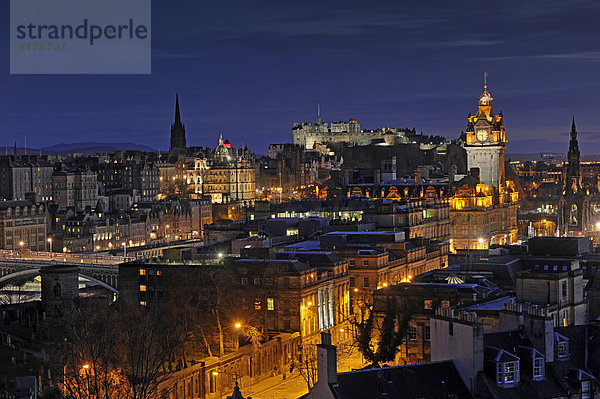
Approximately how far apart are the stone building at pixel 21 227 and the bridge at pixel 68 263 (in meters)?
28.5

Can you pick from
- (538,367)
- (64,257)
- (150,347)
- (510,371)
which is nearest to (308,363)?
(150,347)

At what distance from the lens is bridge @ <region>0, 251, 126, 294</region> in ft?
330

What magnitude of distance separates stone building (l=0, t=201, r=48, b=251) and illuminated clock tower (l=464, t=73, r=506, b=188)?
2561 inches

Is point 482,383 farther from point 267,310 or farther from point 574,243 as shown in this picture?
point 574,243

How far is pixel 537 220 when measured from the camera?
7441 inches

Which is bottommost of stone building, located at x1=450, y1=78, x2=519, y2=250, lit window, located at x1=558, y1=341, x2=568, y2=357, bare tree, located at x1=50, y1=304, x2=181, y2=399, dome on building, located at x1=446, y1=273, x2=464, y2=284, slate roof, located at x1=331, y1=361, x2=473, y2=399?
bare tree, located at x1=50, y1=304, x2=181, y2=399

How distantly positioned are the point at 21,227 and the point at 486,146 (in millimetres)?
70082

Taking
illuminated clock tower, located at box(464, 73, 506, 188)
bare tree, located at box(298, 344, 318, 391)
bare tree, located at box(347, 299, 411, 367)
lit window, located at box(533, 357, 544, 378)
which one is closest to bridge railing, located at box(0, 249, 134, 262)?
bare tree, located at box(298, 344, 318, 391)

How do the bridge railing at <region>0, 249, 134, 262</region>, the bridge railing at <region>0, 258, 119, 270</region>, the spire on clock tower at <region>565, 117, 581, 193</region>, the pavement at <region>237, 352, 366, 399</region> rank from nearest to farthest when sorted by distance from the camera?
the pavement at <region>237, 352, 366, 399</region> < the bridge railing at <region>0, 258, 119, 270</region> < the bridge railing at <region>0, 249, 134, 262</region> < the spire on clock tower at <region>565, 117, 581, 193</region>

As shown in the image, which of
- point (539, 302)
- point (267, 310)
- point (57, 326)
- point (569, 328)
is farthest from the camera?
point (57, 326)

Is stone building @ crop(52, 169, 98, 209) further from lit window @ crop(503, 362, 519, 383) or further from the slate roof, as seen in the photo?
lit window @ crop(503, 362, 519, 383)

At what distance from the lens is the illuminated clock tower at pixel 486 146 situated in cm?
15262

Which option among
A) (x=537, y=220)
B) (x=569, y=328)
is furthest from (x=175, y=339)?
(x=537, y=220)

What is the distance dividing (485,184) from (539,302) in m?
97.4
